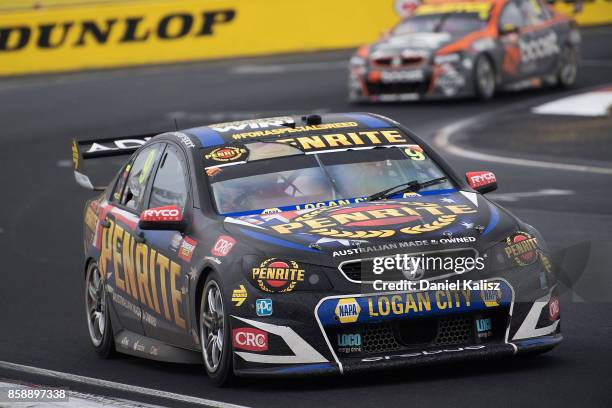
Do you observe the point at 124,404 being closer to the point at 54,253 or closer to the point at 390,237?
the point at 390,237

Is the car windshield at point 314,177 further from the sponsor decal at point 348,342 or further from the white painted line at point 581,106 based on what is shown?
the white painted line at point 581,106

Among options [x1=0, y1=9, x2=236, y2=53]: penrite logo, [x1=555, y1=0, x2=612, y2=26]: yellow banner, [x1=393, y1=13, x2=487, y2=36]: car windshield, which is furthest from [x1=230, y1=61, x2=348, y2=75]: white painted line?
[x1=555, y1=0, x2=612, y2=26]: yellow banner

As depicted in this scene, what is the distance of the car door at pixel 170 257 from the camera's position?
883 cm

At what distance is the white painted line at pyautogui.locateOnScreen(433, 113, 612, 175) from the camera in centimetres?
1734

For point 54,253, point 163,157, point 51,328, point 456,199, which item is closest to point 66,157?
point 54,253

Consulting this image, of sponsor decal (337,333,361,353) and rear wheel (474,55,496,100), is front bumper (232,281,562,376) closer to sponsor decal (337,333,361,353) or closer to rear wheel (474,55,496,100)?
sponsor decal (337,333,361,353)

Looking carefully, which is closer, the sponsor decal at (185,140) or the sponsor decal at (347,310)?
the sponsor decal at (347,310)

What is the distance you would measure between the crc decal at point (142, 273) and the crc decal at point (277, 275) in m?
0.85

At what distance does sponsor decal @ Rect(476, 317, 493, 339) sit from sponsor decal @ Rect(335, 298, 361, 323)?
658 millimetres

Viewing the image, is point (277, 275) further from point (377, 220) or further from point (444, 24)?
point (444, 24)

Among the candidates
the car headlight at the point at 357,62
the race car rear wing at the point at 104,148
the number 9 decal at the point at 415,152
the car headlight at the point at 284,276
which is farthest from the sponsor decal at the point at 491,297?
the car headlight at the point at 357,62

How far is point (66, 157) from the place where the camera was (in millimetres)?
21672

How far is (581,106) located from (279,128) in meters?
14.2

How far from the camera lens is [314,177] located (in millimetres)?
9148
